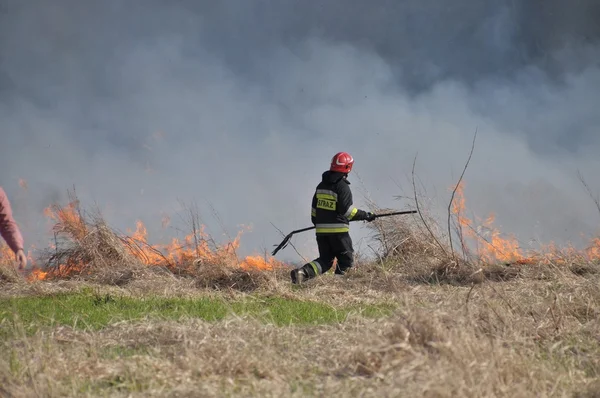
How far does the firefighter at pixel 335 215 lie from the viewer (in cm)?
1193

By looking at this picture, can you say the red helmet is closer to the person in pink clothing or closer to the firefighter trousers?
the firefighter trousers

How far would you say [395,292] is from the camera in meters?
10.1

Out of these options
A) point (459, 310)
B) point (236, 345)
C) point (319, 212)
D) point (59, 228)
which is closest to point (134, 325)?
point (236, 345)

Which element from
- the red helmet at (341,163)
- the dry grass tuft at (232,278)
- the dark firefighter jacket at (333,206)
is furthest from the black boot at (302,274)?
the red helmet at (341,163)

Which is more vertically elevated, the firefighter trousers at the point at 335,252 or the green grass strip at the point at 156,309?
the firefighter trousers at the point at 335,252

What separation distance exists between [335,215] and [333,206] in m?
0.19

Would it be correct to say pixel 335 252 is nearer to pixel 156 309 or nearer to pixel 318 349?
pixel 156 309

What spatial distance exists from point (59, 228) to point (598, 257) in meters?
10.7

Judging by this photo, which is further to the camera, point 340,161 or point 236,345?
point 340,161

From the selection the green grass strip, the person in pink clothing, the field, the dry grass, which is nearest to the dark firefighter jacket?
the green grass strip

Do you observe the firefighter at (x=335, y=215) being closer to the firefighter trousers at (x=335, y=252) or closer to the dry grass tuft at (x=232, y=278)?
the firefighter trousers at (x=335, y=252)

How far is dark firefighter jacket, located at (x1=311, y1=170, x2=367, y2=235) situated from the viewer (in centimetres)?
1191

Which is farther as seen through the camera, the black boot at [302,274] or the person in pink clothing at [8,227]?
the black boot at [302,274]

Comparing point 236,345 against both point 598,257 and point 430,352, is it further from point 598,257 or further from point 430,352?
point 598,257
